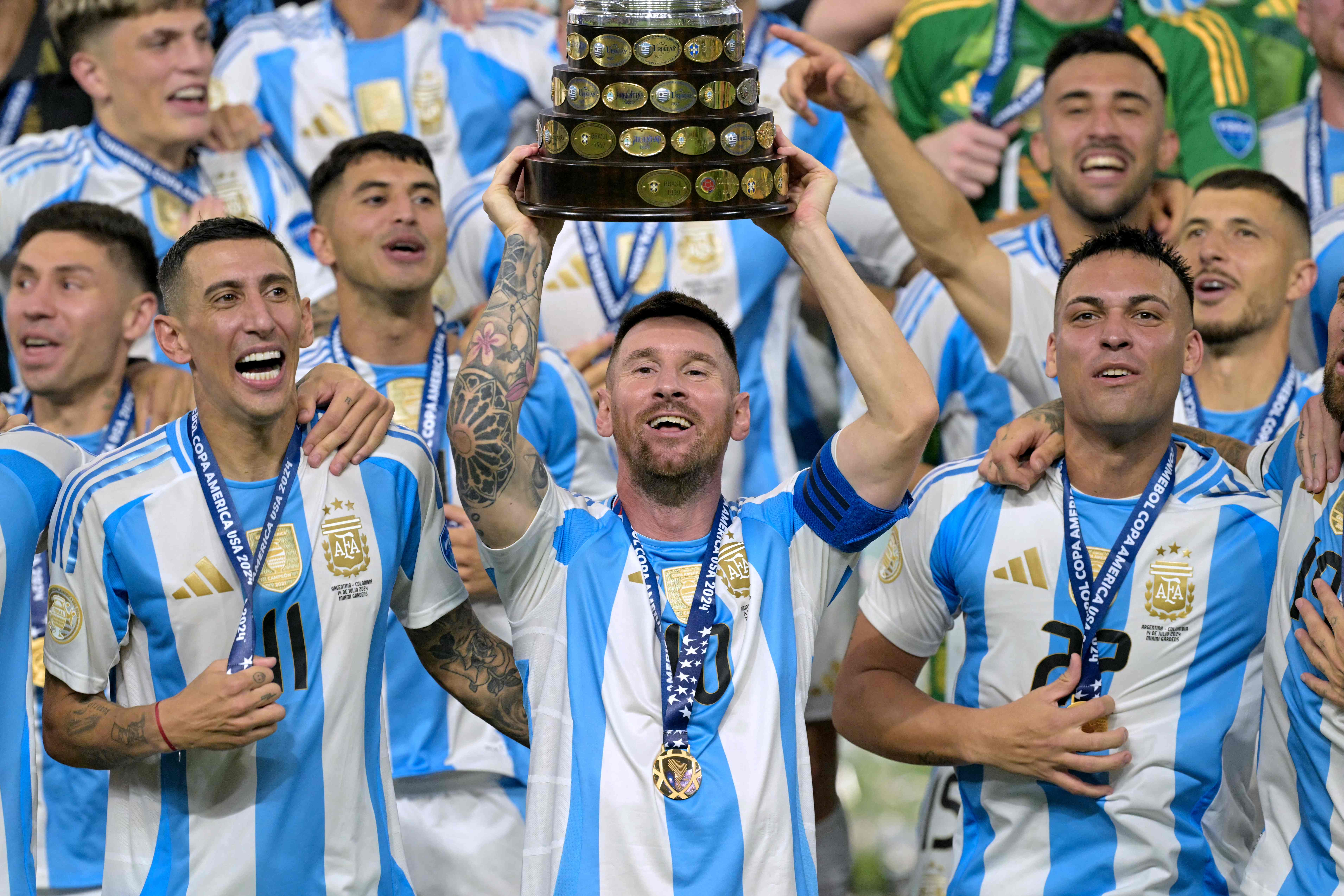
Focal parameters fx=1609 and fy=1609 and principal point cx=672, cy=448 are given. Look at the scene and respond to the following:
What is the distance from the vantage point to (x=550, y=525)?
3.45 m

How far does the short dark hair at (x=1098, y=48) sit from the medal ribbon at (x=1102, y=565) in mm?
2270

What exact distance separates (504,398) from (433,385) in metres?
1.50

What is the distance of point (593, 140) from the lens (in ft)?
11.0

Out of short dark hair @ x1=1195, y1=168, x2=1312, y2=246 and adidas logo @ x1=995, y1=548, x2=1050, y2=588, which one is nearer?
adidas logo @ x1=995, y1=548, x2=1050, y2=588

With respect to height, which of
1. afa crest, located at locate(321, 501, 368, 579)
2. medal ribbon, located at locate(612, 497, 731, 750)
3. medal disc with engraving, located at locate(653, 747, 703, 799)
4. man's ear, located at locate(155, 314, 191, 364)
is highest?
man's ear, located at locate(155, 314, 191, 364)

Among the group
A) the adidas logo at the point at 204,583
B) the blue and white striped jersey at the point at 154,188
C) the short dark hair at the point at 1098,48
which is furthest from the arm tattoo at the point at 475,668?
the short dark hair at the point at 1098,48

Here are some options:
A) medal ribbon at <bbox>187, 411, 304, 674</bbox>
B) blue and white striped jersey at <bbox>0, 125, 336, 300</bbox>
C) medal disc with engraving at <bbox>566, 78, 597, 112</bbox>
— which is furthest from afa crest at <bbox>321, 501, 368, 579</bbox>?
blue and white striped jersey at <bbox>0, 125, 336, 300</bbox>

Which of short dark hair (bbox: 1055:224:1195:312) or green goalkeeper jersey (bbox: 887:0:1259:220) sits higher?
green goalkeeper jersey (bbox: 887:0:1259:220)

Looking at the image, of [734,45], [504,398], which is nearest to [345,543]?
[504,398]

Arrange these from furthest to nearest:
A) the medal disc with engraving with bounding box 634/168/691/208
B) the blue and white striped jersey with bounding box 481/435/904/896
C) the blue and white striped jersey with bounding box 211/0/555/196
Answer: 1. the blue and white striped jersey with bounding box 211/0/555/196
2. the medal disc with engraving with bounding box 634/168/691/208
3. the blue and white striped jersey with bounding box 481/435/904/896

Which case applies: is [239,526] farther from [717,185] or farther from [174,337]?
[717,185]

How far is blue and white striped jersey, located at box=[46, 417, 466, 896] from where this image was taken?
11.3ft

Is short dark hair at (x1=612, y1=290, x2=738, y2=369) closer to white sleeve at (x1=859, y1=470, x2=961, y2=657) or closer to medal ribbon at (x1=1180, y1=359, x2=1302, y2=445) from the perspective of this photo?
white sleeve at (x1=859, y1=470, x2=961, y2=657)

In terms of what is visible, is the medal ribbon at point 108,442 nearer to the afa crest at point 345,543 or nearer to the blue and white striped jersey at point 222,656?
the blue and white striped jersey at point 222,656
